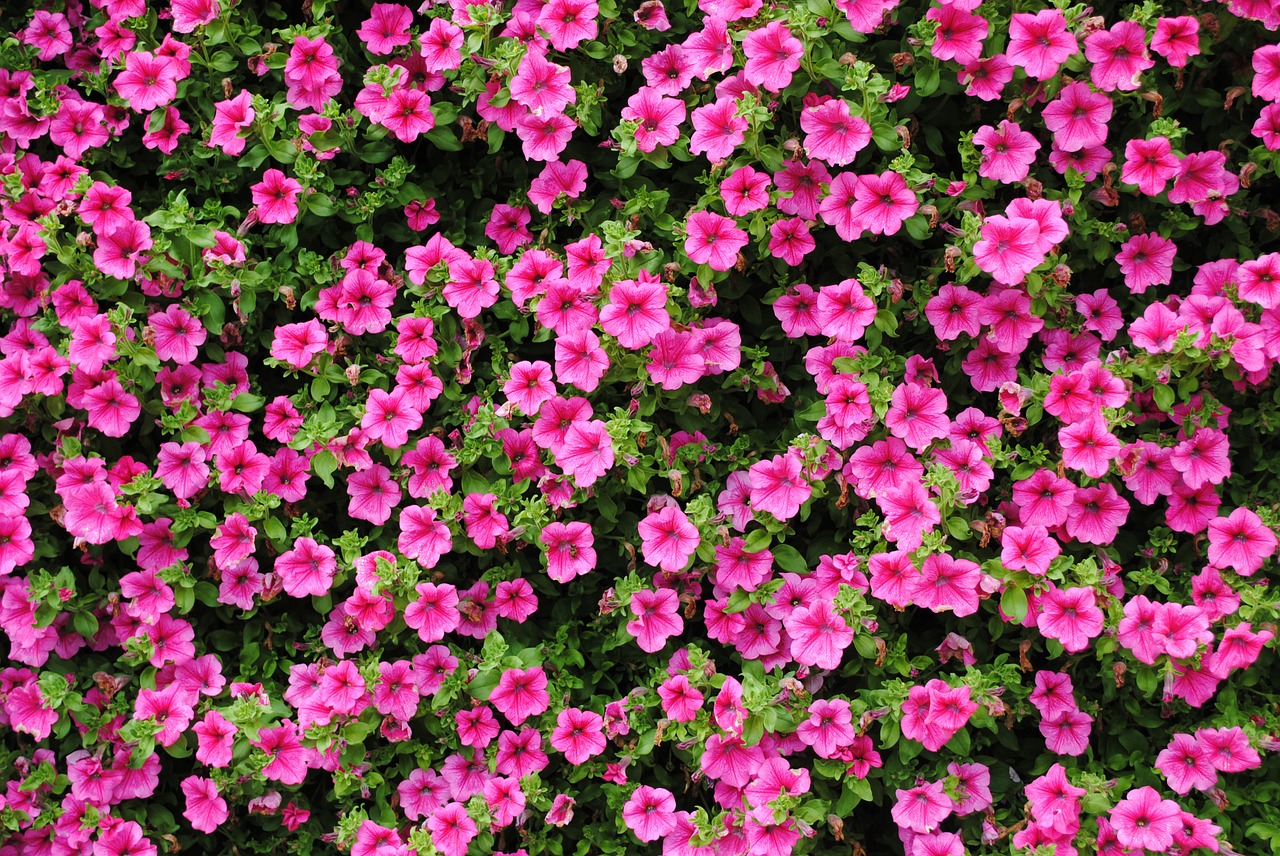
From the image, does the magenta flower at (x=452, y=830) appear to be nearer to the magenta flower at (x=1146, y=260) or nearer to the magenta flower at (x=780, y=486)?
the magenta flower at (x=780, y=486)

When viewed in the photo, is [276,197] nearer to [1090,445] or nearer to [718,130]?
[718,130]

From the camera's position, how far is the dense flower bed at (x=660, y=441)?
102 inches

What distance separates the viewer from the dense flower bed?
2.59 meters

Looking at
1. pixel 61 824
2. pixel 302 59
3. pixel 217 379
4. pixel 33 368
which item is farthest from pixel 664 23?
pixel 61 824

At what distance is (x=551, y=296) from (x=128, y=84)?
55.9 inches

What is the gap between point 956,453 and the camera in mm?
2664

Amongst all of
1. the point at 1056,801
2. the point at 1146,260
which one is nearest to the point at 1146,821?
the point at 1056,801

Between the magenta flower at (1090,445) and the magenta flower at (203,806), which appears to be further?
the magenta flower at (203,806)

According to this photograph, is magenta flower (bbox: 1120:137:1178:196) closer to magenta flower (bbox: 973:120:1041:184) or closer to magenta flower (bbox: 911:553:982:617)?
magenta flower (bbox: 973:120:1041:184)

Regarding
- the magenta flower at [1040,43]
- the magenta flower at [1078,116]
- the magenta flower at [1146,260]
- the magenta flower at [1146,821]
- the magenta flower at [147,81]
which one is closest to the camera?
the magenta flower at [1146,821]

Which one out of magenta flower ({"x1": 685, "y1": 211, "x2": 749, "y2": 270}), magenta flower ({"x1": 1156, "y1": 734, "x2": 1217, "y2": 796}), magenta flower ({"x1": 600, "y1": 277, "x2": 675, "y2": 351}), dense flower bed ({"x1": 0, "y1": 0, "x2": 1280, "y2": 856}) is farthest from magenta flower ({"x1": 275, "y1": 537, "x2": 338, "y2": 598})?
magenta flower ({"x1": 1156, "y1": 734, "x2": 1217, "y2": 796})

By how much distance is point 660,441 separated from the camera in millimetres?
2768

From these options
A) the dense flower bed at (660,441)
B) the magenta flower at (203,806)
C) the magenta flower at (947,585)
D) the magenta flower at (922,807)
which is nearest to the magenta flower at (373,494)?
the dense flower bed at (660,441)

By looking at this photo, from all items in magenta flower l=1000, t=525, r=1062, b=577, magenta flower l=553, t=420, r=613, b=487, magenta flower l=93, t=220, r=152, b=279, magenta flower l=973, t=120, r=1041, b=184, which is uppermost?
magenta flower l=973, t=120, r=1041, b=184
